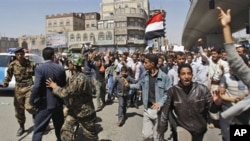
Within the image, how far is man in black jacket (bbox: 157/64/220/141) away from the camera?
396 cm

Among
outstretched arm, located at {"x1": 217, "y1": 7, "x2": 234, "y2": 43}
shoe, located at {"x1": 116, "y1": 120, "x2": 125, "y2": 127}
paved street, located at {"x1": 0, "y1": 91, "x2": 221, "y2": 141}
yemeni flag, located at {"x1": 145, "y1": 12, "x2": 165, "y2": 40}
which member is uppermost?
yemeni flag, located at {"x1": 145, "y1": 12, "x2": 165, "y2": 40}

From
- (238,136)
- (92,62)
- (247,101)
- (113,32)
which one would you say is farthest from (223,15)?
(113,32)

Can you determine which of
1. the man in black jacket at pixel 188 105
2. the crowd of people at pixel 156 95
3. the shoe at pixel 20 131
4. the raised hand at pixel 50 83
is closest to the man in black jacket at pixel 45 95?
the crowd of people at pixel 156 95

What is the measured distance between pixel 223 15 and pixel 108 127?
18.8ft

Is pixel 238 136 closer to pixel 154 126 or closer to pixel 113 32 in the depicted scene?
pixel 154 126

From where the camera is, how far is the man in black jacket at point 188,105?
3959 millimetres

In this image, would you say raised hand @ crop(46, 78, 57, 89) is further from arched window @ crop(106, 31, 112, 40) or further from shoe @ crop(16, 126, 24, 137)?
arched window @ crop(106, 31, 112, 40)

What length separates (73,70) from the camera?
215 inches

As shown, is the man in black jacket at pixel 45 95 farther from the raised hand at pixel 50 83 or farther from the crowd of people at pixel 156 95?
the raised hand at pixel 50 83

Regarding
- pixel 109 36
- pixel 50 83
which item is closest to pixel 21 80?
pixel 50 83

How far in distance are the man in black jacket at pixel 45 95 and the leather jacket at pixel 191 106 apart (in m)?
2.32

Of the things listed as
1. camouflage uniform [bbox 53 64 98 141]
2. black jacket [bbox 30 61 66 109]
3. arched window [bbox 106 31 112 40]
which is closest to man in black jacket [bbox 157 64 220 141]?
camouflage uniform [bbox 53 64 98 141]

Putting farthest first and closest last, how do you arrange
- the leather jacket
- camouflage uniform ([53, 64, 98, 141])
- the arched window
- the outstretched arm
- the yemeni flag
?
1. the arched window
2. the yemeni flag
3. camouflage uniform ([53, 64, 98, 141])
4. the leather jacket
5. the outstretched arm

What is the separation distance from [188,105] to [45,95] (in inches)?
108
